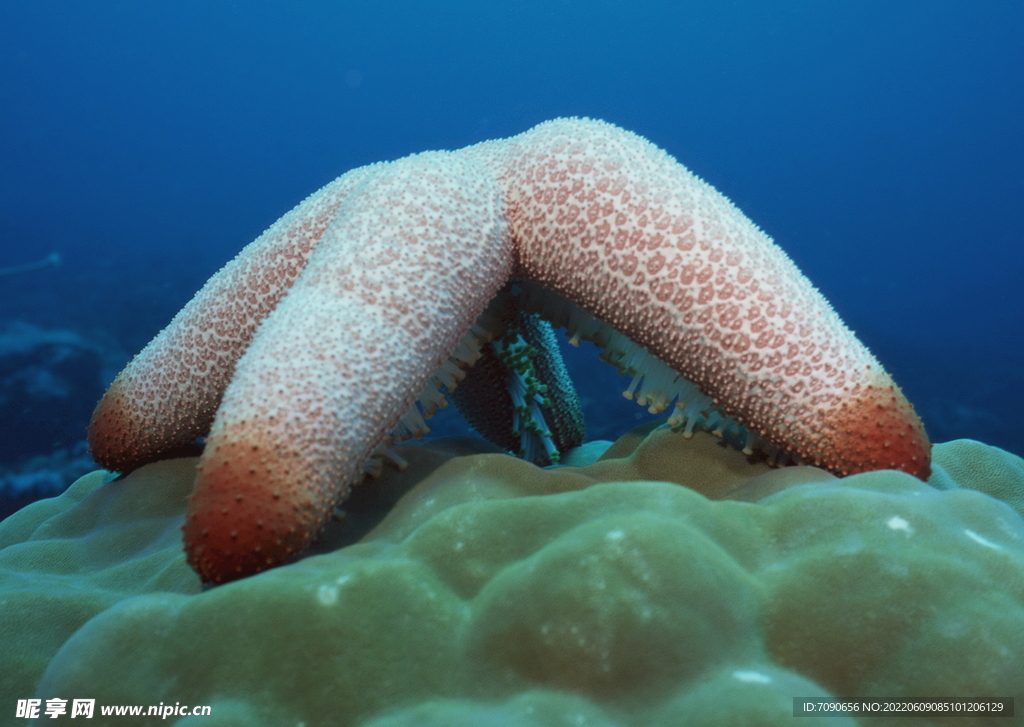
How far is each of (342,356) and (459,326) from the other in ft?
1.75

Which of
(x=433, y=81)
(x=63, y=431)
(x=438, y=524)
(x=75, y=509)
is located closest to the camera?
(x=438, y=524)

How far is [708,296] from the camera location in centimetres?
227

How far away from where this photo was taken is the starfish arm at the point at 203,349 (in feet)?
8.76

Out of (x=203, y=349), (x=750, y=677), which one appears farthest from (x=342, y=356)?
(x=750, y=677)

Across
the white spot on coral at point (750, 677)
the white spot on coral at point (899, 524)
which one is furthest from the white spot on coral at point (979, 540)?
the white spot on coral at point (750, 677)

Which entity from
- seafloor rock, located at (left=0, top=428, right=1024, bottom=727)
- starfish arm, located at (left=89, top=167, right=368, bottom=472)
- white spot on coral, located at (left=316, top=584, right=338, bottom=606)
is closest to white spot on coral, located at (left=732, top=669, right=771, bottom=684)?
seafloor rock, located at (left=0, top=428, right=1024, bottom=727)

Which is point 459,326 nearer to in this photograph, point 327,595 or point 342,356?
point 342,356

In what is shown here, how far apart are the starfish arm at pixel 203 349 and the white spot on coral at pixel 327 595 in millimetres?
1443

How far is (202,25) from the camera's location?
199ft

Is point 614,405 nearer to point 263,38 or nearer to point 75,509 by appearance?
point 75,509

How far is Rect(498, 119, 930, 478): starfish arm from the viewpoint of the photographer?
218 cm

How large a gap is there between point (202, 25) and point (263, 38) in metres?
5.54

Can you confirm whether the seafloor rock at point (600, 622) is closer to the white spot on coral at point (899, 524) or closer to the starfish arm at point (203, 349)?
the white spot on coral at point (899, 524)

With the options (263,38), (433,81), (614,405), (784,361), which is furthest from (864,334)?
(263,38)
